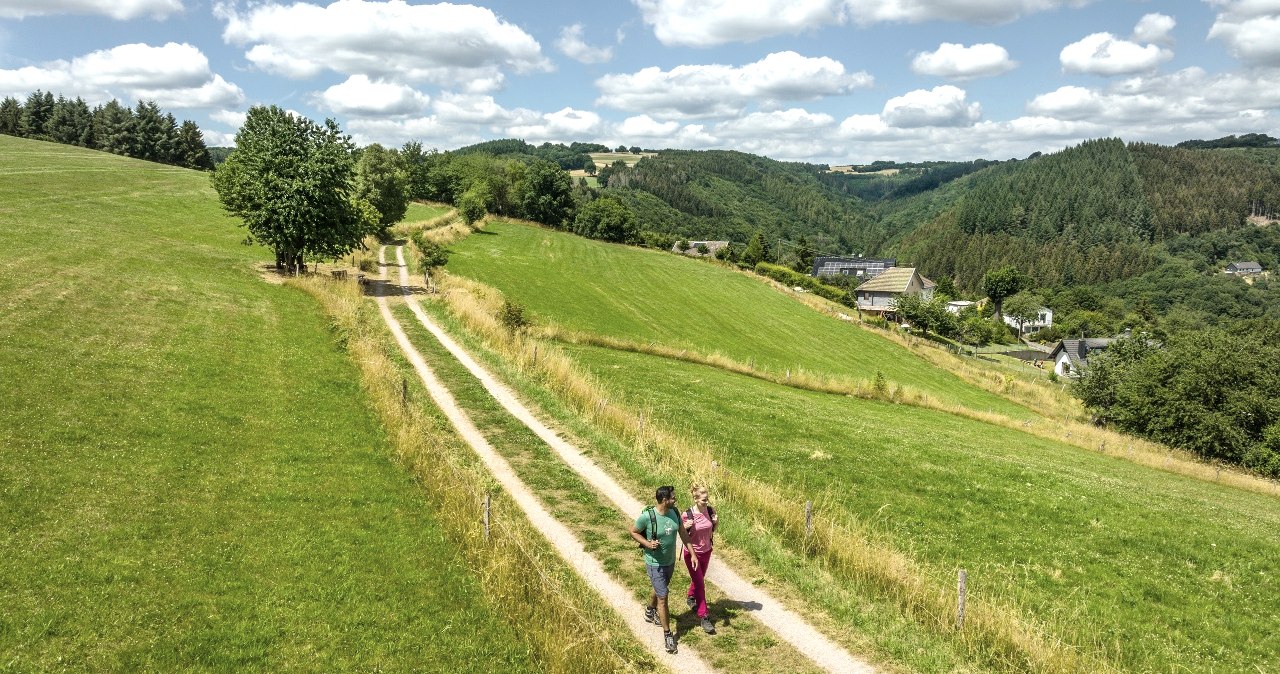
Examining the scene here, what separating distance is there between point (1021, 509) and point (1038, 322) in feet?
524

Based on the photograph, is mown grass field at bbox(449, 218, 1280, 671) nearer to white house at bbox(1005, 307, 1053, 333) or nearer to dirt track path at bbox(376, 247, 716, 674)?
dirt track path at bbox(376, 247, 716, 674)

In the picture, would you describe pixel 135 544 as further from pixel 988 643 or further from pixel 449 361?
pixel 449 361

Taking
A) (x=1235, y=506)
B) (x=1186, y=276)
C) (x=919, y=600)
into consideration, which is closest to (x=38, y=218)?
(x=919, y=600)

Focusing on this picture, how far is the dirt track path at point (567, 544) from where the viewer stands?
1027 cm

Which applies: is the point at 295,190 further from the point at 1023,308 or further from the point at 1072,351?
the point at 1023,308

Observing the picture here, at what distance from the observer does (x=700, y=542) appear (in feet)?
35.4

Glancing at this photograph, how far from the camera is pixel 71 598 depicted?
10211mm

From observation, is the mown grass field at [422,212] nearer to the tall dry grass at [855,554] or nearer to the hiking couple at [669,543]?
the tall dry grass at [855,554]

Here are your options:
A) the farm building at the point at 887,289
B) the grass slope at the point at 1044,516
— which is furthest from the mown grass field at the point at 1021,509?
the farm building at the point at 887,289

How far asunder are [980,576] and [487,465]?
1247cm

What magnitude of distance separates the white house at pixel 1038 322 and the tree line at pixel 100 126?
6933 inches

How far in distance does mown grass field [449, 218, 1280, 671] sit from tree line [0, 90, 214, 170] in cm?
11852

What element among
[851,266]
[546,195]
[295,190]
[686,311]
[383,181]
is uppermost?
[546,195]

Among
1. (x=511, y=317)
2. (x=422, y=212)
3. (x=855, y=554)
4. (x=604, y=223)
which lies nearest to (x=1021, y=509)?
(x=855, y=554)
